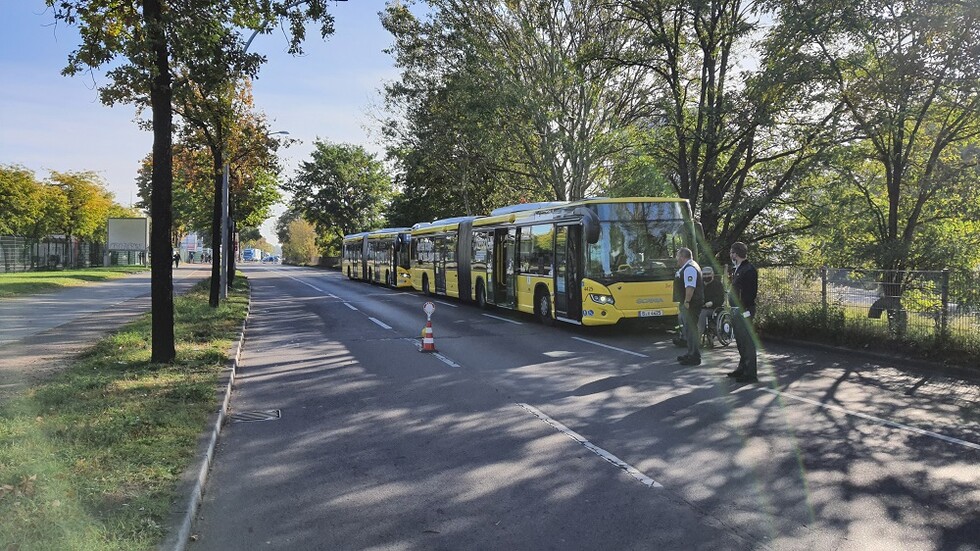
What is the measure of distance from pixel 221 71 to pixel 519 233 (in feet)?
30.8

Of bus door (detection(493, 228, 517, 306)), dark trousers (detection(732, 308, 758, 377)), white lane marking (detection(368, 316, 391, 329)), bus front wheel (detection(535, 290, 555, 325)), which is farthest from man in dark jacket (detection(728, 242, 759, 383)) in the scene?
bus door (detection(493, 228, 517, 306))

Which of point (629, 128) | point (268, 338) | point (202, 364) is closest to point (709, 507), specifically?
point (202, 364)

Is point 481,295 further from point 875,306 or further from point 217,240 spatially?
point 875,306

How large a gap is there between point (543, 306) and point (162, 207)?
372 inches

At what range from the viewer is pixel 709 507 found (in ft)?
15.8

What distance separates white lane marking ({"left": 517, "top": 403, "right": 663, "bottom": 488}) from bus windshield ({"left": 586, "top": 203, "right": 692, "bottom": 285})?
22.4 feet

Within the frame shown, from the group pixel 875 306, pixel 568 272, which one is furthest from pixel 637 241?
pixel 875 306

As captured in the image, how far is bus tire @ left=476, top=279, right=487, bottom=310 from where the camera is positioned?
21698 mm

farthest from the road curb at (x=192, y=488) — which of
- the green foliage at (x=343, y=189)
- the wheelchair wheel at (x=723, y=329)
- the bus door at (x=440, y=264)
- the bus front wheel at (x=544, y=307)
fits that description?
the green foliage at (x=343, y=189)

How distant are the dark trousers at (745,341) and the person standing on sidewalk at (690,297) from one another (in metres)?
1.28

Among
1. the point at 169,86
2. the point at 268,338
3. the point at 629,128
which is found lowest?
the point at 268,338

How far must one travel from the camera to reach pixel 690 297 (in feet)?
34.3

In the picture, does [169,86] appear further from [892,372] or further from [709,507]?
[892,372]

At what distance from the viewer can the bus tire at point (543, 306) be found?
54.7 ft
